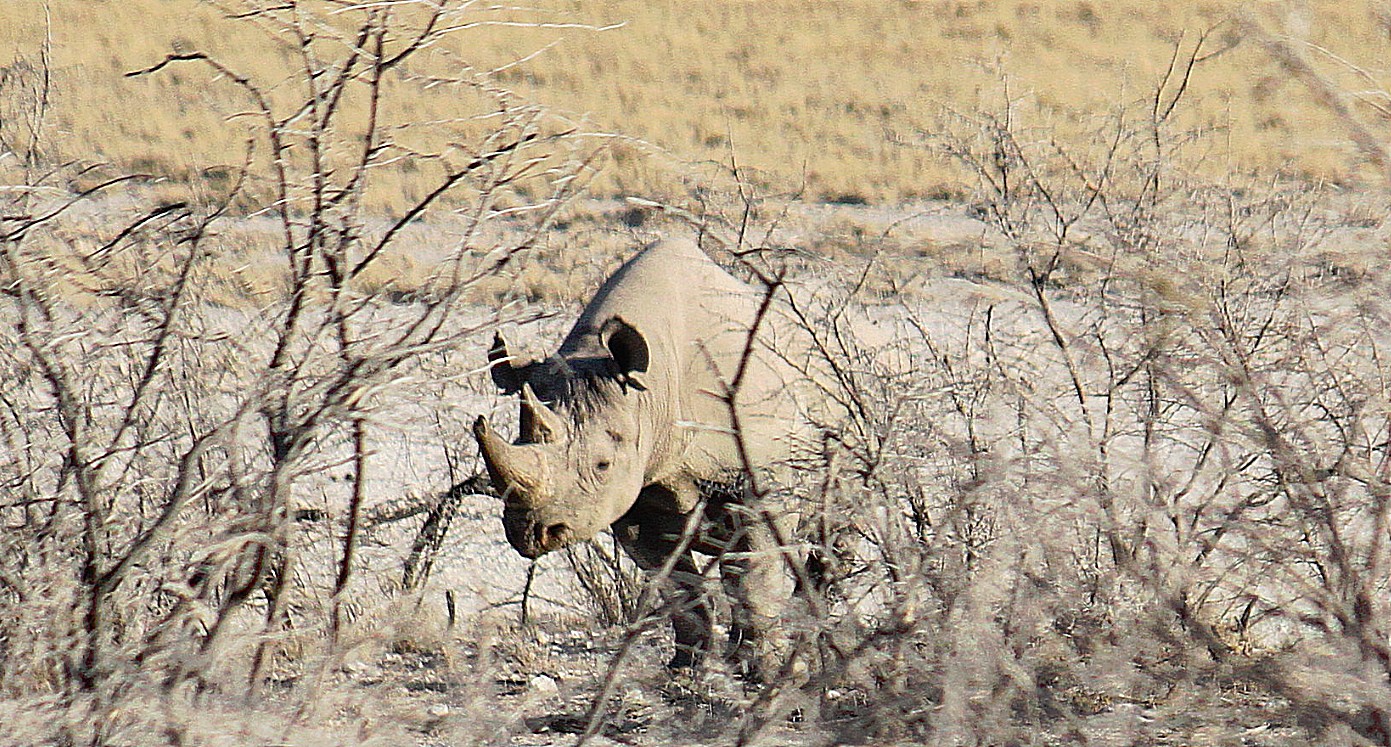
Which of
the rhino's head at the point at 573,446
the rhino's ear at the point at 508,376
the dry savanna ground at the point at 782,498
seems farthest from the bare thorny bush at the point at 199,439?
the rhino's ear at the point at 508,376

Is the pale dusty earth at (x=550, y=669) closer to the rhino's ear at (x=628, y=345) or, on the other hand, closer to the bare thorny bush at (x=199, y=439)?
the bare thorny bush at (x=199, y=439)

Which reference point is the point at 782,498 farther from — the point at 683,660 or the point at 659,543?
the point at 683,660

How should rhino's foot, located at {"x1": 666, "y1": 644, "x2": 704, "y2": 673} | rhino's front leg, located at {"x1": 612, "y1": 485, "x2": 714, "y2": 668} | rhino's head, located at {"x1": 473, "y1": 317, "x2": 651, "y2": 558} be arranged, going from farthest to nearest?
rhino's foot, located at {"x1": 666, "y1": 644, "x2": 704, "y2": 673} → rhino's front leg, located at {"x1": 612, "y1": 485, "x2": 714, "y2": 668} → rhino's head, located at {"x1": 473, "y1": 317, "x2": 651, "y2": 558}

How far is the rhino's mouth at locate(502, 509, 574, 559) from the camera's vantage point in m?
4.43

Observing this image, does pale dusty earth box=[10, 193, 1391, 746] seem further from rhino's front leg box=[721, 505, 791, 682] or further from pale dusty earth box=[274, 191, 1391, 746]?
rhino's front leg box=[721, 505, 791, 682]

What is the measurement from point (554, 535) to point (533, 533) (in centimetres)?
9

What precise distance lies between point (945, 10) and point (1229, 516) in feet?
105

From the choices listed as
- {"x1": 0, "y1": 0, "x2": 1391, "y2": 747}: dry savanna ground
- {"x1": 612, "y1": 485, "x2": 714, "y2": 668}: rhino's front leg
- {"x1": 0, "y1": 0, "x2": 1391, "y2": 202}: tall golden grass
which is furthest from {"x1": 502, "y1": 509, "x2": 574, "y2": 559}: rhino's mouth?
{"x1": 0, "y1": 0, "x2": 1391, "y2": 202}: tall golden grass

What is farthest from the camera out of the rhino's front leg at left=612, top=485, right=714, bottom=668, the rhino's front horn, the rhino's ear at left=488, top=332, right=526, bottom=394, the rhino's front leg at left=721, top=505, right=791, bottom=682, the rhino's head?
the rhino's front leg at left=612, top=485, right=714, bottom=668

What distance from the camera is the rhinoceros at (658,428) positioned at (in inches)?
176

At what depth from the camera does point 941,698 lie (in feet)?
10.3

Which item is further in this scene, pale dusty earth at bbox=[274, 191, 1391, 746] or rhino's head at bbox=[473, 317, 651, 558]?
rhino's head at bbox=[473, 317, 651, 558]

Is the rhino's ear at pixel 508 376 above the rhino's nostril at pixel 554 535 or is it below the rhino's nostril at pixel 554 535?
above

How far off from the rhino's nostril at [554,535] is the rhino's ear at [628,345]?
1.59 ft
